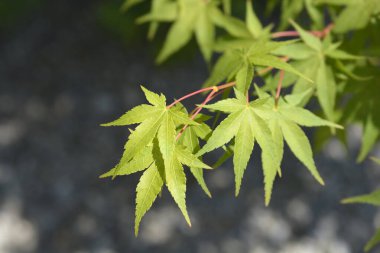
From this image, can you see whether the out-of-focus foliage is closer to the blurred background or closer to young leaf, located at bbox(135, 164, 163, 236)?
young leaf, located at bbox(135, 164, 163, 236)

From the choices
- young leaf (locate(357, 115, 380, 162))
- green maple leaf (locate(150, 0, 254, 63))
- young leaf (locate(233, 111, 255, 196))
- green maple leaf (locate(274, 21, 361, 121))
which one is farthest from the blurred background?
young leaf (locate(233, 111, 255, 196))

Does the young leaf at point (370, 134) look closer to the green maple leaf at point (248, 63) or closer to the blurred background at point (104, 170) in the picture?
the green maple leaf at point (248, 63)

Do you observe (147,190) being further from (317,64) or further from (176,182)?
(317,64)

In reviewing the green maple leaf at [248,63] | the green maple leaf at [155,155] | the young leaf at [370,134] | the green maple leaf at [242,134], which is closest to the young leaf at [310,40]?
the green maple leaf at [248,63]

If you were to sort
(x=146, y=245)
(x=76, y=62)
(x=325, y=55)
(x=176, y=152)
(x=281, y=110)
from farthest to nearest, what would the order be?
(x=76, y=62) → (x=146, y=245) → (x=325, y=55) → (x=281, y=110) → (x=176, y=152)

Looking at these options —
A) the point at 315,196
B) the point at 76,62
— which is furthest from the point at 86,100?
the point at 315,196

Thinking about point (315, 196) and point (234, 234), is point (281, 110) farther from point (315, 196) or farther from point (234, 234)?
point (315, 196)

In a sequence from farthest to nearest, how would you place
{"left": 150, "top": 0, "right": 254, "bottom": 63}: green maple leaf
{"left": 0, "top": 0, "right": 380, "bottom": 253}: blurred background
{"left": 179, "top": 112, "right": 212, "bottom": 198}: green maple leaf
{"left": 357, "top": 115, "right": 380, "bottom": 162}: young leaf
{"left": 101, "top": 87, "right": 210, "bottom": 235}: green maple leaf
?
{"left": 0, "top": 0, "right": 380, "bottom": 253}: blurred background < {"left": 150, "top": 0, "right": 254, "bottom": 63}: green maple leaf < {"left": 357, "top": 115, "right": 380, "bottom": 162}: young leaf < {"left": 179, "top": 112, "right": 212, "bottom": 198}: green maple leaf < {"left": 101, "top": 87, "right": 210, "bottom": 235}: green maple leaf
